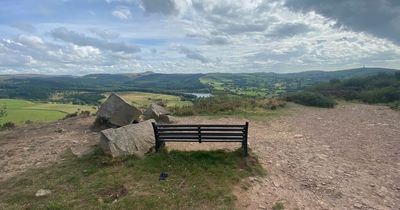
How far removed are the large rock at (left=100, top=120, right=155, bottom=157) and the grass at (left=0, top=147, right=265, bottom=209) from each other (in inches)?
14.9

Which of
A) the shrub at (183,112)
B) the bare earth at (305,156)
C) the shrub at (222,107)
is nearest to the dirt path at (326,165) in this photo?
the bare earth at (305,156)

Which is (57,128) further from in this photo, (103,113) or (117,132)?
(117,132)

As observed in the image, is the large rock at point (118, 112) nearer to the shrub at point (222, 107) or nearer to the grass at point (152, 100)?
the shrub at point (222, 107)

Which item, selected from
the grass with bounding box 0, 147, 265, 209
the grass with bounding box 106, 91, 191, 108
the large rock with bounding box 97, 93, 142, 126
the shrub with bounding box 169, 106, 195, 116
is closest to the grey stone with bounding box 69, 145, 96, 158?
the grass with bounding box 0, 147, 265, 209

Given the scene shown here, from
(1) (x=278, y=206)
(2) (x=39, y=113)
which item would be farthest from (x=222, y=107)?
(2) (x=39, y=113)

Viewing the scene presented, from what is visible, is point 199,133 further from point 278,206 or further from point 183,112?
point 183,112

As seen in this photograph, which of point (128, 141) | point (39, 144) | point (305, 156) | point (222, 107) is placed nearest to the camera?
point (128, 141)

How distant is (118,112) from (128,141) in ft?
15.0

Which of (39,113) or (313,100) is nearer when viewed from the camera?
(313,100)

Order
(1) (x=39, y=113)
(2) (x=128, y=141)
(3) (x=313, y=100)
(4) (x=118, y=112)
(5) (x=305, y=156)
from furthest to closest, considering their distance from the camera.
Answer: (1) (x=39, y=113) → (3) (x=313, y=100) → (4) (x=118, y=112) → (5) (x=305, y=156) → (2) (x=128, y=141)

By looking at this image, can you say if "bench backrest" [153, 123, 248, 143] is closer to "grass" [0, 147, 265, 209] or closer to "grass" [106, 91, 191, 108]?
"grass" [0, 147, 265, 209]

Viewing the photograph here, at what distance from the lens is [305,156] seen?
13.1m

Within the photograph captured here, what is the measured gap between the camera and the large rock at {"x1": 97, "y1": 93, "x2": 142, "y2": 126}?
16328 millimetres

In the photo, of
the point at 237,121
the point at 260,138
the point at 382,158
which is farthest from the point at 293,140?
the point at 237,121
